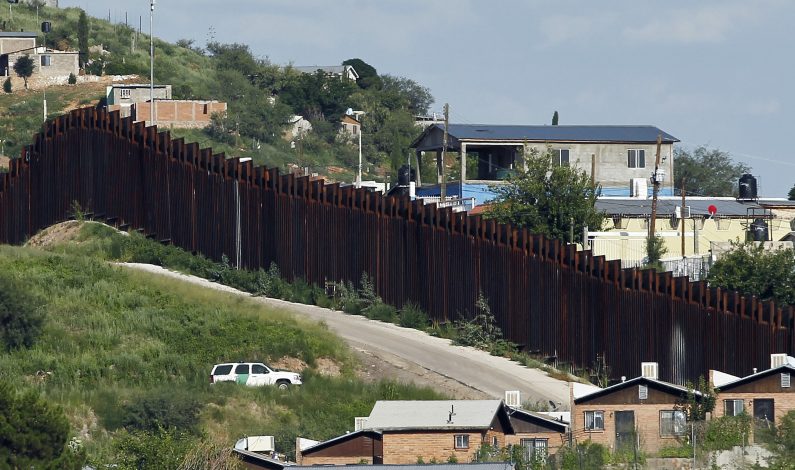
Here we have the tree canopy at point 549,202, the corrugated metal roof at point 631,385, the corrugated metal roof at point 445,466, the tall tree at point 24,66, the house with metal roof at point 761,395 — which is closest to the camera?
the corrugated metal roof at point 445,466

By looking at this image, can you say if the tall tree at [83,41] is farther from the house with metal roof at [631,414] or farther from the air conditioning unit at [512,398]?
the house with metal roof at [631,414]

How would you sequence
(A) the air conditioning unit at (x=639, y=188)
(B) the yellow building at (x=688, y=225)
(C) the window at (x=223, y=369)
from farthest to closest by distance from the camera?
1. (A) the air conditioning unit at (x=639, y=188)
2. (B) the yellow building at (x=688, y=225)
3. (C) the window at (x=223, y=369)

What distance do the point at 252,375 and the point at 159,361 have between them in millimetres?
2746

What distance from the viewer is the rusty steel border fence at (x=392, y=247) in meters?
56.9

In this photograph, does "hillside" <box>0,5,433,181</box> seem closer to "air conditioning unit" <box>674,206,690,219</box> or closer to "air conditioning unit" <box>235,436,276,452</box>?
"air conditioning unit" <box>674,206,690,219</box>

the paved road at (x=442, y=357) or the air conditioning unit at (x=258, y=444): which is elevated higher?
the paved road at (x=442, y=357)

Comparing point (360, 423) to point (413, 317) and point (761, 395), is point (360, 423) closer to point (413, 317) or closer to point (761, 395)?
point (761, 395)

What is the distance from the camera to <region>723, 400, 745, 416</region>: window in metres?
48.5

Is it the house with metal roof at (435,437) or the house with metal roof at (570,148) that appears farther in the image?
the house with metal roof at (570,148)

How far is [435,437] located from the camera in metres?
45.7

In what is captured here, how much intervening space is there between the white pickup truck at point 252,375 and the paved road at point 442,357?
3629 mm

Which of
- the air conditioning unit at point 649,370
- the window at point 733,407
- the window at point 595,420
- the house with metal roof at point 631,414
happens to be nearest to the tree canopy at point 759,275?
the air conditioning unit at point 649,370

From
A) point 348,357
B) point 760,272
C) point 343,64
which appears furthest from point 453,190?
point 343,64

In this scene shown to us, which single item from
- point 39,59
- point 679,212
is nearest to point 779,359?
point 679,212
